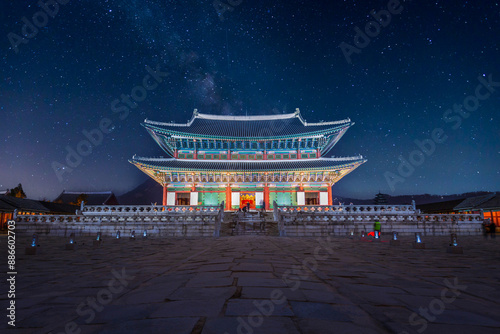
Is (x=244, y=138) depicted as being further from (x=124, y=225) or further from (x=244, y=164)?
(x=124, y=225)

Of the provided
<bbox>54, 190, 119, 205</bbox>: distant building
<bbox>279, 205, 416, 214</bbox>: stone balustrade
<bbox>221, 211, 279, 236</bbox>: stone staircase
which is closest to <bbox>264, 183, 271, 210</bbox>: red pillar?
<bbox>279, 205, 416, 214</bbox>: stone balustrade

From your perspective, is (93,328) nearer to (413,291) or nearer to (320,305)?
(320,305)

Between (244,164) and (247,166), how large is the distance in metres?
0.72

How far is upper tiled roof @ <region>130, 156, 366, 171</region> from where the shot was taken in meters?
28.3

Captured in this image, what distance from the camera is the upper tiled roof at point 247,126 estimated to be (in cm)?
3148

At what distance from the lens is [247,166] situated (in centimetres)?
3009

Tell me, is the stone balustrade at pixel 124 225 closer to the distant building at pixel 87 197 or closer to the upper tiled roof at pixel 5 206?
the upper tiled roof at pixel 5 206

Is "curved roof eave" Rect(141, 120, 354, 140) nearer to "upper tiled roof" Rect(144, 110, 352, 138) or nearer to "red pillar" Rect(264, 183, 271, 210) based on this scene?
"upper tiled roof" Rect(144, 110, 352, 138)

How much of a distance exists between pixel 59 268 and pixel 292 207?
18394mm

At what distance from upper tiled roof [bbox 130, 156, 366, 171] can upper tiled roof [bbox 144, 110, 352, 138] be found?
3162 mm

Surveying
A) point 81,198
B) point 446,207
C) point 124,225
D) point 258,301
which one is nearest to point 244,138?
point 124,225

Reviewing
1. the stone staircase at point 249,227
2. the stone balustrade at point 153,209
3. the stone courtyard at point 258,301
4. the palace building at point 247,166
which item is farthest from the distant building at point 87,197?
the stone courtyard at point 258,301

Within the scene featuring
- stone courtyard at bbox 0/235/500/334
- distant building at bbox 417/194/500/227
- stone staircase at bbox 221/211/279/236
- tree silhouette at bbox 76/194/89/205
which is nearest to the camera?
stone courtyard at bbox 0/235/500/334

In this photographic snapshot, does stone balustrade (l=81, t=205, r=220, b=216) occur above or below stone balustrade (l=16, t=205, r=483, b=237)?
above
